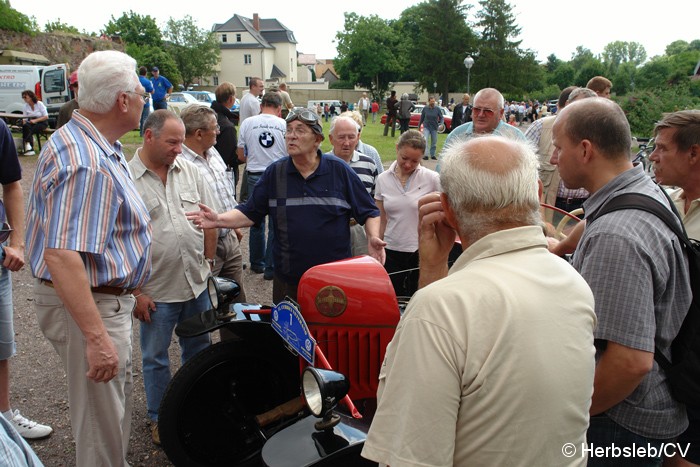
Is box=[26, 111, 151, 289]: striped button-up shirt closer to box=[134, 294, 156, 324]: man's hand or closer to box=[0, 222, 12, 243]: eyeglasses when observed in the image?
box=[134, 294, 156, 324]: man's hand

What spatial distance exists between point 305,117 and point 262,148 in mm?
2591

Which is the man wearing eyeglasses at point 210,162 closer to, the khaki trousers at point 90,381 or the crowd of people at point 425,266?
the crowd of people at point 425,266

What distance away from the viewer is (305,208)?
11.1 ft

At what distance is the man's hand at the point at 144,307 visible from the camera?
3.13m

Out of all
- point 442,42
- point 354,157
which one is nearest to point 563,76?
A: point 442,42

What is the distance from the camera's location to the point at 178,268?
10.5 feet

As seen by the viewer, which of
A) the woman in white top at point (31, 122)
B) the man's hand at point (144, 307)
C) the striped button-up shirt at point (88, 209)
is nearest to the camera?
the striped button-up shirt at point (88, 209)

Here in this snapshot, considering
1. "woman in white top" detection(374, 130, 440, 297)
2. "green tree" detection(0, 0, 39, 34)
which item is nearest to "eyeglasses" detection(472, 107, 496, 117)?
"woman in white top" detection(374, 130, 440, 297)

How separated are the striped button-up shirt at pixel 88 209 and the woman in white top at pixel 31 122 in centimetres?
1308

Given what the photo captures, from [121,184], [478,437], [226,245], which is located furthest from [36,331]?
[478,437]

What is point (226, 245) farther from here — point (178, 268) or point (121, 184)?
point (121, 184)

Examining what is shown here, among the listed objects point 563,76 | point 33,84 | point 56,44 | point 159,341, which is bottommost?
point 159,341

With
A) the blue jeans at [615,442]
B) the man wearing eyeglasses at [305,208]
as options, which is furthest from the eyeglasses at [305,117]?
the blue jeans at [615,442]

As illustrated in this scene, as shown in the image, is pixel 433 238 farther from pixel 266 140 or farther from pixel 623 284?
pixel 266 140
